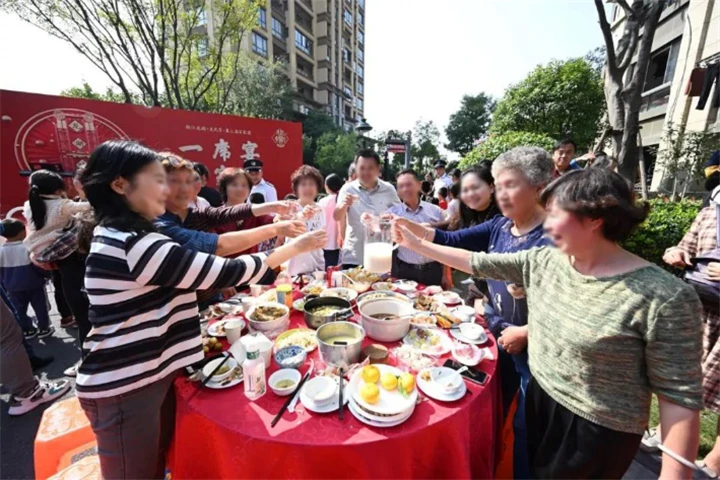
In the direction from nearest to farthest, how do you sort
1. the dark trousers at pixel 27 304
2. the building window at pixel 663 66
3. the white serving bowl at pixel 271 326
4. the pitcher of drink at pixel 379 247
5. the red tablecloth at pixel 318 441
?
the red tablecloth at pixel 318 441
the white serving bowl at pixel 271 326
the pitcher of drink at pixel 379 247
the dark trousers at pixel 27 304
the building window at pixel 663 66

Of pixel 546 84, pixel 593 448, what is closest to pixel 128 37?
pixel 593 448

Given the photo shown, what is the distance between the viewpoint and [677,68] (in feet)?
37.6

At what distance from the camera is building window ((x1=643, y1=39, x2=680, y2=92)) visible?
1220 cm

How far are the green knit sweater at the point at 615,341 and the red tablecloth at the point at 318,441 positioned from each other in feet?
1.26

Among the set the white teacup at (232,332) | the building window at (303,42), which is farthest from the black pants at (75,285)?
the building window at (303,42)

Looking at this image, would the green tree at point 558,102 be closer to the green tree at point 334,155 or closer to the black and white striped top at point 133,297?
the green tree at point 334,155

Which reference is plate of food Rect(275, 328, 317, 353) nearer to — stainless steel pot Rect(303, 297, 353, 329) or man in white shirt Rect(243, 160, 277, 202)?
stainless steel pot Rect(303, 297, 353, 329)

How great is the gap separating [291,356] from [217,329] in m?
0.71

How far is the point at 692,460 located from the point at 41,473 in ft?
11.4

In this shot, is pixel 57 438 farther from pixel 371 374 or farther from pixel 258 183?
pixel 258 183

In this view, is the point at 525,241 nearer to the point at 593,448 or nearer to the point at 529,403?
the point at 529,403

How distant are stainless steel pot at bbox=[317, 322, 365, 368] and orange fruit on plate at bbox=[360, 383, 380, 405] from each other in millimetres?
271

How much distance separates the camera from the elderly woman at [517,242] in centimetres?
182

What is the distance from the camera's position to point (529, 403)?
1628 millimetres
